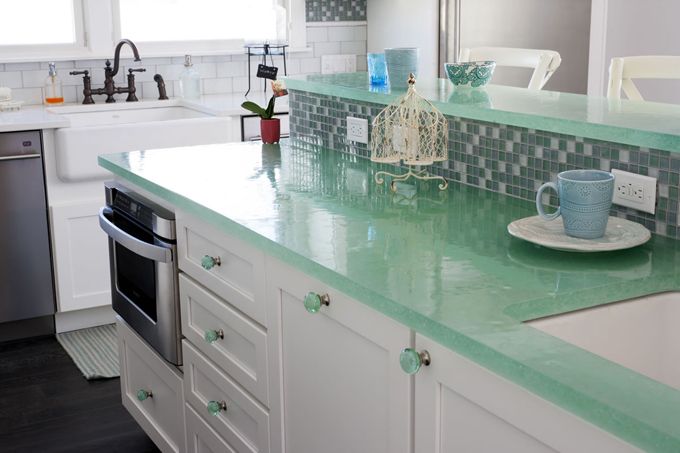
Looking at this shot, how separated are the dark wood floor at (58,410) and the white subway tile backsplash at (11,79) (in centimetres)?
139

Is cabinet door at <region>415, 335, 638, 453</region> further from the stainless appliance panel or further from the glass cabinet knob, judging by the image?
the stainless appliance panel

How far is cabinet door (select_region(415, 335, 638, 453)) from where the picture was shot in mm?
A: 1256

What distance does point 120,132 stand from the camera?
14.0 ft

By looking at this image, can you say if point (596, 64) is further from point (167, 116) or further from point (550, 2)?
point (167, 116)

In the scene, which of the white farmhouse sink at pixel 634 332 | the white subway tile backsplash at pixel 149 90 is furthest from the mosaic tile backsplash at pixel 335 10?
the white farmhouse sink at pixel 634 332

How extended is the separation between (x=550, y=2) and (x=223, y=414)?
282 cm

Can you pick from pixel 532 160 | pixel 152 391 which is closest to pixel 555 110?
pixel 532 160

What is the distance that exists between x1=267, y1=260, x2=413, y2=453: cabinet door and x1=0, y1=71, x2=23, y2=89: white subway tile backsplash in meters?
3.07

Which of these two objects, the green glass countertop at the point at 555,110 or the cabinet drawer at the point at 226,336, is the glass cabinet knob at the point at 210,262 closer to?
the cabinet drawer at the point at 226,336

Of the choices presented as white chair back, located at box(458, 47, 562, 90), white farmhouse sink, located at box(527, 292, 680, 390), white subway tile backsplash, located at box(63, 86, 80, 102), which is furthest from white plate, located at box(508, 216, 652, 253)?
white subway tile backsplash, located at box(63, 86, 80, 102)

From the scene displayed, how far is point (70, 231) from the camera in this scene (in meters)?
4.23

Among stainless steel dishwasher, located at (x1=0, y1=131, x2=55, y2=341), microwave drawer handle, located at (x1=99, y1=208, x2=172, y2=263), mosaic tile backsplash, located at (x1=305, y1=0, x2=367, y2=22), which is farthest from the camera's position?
mosaic tile backsplash, located at (x1=305, y1=0, x2=367, y2=22)

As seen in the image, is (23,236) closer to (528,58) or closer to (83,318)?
(83,318)

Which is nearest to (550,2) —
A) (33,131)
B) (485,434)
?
(33,131)
